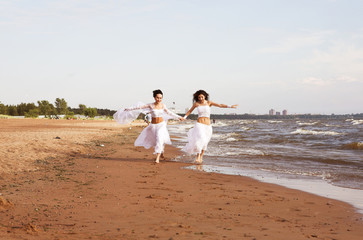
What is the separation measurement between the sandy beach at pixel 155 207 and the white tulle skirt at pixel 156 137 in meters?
2.47

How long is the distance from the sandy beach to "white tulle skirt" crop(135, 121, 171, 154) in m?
2.47

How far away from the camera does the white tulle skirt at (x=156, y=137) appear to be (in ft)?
39.1

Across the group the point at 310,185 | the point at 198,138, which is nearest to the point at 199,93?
the point at 198,138

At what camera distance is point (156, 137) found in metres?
12.2

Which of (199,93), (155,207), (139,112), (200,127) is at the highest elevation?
(199,93)

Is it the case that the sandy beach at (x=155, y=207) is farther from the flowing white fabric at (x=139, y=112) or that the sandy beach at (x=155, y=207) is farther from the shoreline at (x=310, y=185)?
the flowing white fabric at (x=139, y=112)

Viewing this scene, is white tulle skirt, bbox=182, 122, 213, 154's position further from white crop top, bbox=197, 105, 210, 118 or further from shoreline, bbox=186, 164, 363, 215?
shoreline, bbox=186, 164, 363, 215

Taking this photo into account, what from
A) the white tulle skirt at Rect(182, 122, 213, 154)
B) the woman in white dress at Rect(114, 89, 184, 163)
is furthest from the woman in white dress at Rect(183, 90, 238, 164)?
the woman in white dress at Rect(114, 89, 184, 163)

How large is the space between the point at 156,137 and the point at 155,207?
671 centimetres

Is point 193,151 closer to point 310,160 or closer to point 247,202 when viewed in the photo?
point 310,160

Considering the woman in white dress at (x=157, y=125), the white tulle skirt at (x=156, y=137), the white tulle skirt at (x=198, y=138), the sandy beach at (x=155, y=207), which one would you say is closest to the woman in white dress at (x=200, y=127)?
the white tulle skirt at (x=198, y=138)

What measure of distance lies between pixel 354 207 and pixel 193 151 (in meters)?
6.59

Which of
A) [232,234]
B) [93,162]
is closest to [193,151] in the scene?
[93,162]

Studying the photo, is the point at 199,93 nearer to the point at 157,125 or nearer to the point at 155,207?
the point at 157,125
